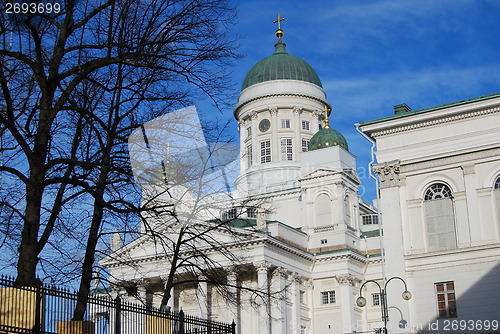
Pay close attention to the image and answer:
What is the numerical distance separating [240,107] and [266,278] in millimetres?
27667

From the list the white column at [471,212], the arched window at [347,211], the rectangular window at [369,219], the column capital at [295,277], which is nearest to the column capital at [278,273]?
the column capital at [295,277]

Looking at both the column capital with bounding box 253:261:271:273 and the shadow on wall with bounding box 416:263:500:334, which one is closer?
the shadow on wall with bounding box 416:263:500:334

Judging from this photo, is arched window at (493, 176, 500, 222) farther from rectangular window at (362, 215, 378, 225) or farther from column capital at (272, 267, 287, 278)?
rectangular window at (362, 215, 378, 225)

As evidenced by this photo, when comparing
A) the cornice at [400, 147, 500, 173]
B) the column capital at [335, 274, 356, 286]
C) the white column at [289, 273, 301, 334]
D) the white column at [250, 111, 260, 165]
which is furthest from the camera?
the white column at [250, 111, 260, 165]

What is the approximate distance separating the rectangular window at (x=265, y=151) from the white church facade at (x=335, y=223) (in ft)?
0.39

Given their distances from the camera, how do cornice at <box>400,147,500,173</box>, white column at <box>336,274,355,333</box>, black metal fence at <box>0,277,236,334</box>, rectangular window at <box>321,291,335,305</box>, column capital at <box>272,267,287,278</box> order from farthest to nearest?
rectangular window at <box>321,291,335,305</box>, white column at <box>336,274,355,333</box>, column capital at <box>272,267,287,278</box>, cornice at <box>400,147,500,173</box>, black metal fence at <box>0,277,236,334</box>

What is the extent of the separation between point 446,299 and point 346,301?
29.9 metres

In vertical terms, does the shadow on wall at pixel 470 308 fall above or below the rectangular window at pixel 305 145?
below

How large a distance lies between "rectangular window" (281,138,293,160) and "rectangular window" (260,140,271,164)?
1405mm

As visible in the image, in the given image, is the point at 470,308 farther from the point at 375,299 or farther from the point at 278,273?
the point at 375,299

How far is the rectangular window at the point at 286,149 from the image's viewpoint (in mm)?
78469

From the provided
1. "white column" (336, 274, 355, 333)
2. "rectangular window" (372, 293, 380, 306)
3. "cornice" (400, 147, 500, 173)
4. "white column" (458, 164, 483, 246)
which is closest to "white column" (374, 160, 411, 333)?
"cornice" (400, 147, 500, 173)

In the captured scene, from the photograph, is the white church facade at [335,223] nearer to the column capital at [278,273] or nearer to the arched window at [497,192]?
the arched window at [497,192]

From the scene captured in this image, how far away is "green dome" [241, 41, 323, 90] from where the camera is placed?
82.2m
